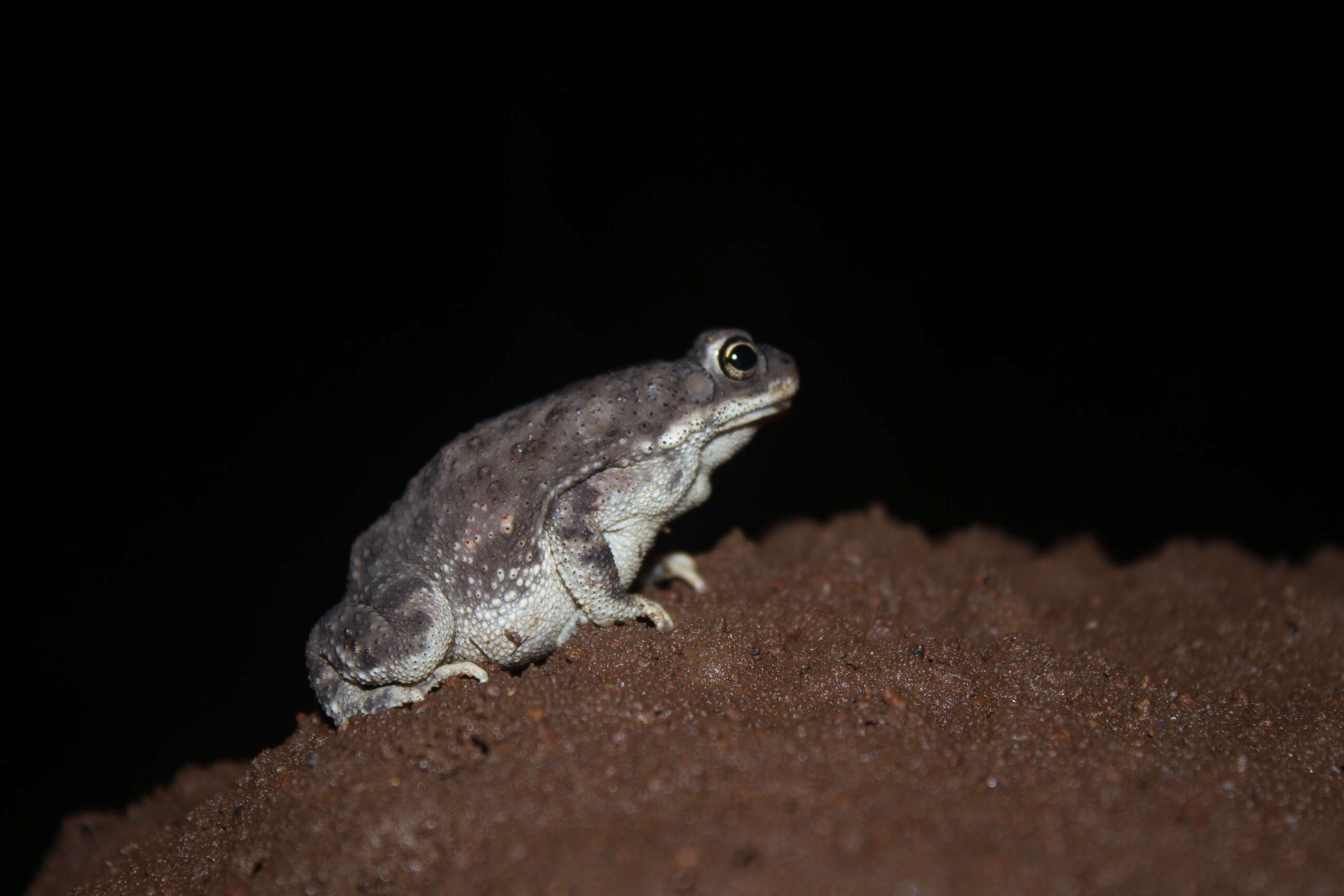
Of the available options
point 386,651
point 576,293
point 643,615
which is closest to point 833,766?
point 643,615

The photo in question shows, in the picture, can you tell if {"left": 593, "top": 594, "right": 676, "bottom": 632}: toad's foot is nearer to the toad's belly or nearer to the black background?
the toad's belly

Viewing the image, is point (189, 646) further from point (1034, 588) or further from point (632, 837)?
point (1034, 588)

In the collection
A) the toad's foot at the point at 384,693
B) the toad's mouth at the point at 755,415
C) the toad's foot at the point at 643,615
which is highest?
the toad's mouth at the point at 755,415

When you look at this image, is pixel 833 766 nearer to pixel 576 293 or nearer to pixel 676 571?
pixel 676 571

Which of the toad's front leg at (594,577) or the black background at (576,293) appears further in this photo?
the black background at (576,293)

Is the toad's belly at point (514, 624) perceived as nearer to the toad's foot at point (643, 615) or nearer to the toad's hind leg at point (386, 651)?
the toad's hind leg at point (386, 651)

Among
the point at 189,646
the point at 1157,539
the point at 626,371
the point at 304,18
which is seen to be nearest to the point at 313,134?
the point at 304,18

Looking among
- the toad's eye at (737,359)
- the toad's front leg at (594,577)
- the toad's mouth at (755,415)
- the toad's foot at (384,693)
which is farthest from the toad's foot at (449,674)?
the toad's eye at (737,359)

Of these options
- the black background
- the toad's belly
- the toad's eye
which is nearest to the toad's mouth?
the toad's eye
